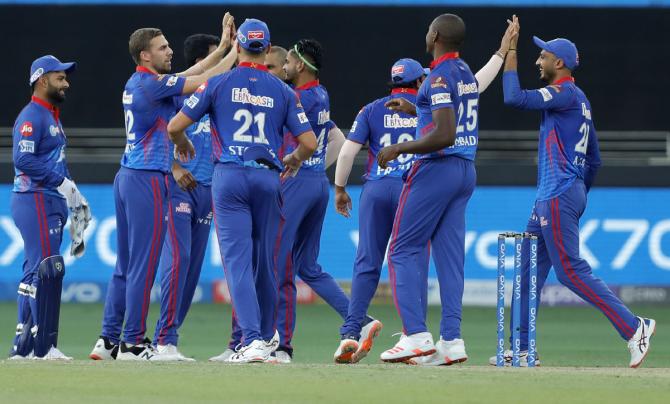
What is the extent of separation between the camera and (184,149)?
8.80m

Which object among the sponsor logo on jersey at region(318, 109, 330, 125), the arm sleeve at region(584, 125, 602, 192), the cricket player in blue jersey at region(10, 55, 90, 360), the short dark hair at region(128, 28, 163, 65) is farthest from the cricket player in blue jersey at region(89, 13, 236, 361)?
the arm sleeve at region(584, 125, 602, 192)

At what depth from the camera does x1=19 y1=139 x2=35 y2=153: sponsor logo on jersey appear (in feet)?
31.6

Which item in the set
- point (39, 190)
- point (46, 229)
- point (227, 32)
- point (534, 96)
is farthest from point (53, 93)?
point (534, 96)

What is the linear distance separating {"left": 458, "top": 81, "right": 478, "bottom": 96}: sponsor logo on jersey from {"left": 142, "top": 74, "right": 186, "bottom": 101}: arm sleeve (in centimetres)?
179

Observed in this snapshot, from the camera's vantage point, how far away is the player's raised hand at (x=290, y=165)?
9.06 m

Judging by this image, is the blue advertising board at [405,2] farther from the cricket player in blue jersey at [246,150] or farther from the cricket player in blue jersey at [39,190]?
the cricket player in blue jersey at [246,150]

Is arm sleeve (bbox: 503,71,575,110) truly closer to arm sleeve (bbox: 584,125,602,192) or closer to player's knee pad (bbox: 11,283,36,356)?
arm sleeve (bbox: 584,125,602,192)

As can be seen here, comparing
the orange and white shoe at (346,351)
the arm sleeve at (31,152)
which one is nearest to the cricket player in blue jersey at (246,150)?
the orange and white shoe at (346,351)

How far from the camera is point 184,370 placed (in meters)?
7.88

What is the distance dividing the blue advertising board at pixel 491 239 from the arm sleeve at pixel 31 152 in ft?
24.5

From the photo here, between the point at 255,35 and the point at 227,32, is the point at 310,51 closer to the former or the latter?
the point at 227,32

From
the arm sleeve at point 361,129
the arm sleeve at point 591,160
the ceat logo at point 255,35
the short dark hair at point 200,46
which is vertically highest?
the ceat logo at point 255,35

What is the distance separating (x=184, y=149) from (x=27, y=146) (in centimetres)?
144

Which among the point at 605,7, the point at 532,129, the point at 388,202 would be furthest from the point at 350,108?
the point at 388,202
